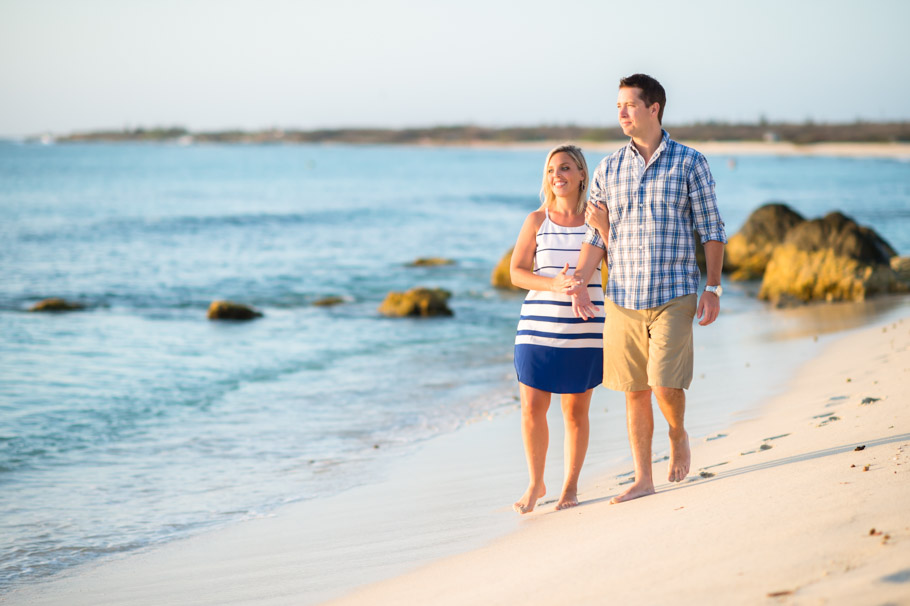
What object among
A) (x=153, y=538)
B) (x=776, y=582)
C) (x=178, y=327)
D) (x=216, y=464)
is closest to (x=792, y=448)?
(x=776, y=582)

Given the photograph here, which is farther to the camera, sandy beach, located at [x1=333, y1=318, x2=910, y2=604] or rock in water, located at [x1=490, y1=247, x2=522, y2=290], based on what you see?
rock in water, located at [x1=490, y1=247, x2=522, y2=290]

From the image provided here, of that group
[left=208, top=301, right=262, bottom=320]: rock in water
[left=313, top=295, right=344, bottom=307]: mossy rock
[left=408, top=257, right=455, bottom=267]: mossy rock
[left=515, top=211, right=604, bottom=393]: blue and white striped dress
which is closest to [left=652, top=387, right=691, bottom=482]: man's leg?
[left=515, top=211, right=604, bottom=393]: blue and white striped dress

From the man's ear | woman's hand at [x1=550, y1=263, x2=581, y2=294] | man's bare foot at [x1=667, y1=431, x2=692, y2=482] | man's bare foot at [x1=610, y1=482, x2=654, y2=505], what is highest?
the man's ear

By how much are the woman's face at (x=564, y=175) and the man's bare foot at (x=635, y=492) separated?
62.8 inches

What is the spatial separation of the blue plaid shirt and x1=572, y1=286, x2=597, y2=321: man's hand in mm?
158

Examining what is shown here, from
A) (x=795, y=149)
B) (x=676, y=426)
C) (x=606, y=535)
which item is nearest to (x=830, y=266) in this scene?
(x=676, y=426)

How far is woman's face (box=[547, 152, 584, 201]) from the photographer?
14.2 ft

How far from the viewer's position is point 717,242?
4.07 m

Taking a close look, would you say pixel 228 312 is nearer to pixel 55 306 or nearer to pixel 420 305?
pixel 420 305

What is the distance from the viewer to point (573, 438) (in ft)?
15.0

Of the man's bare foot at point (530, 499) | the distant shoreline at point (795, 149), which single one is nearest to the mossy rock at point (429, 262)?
the man's bare foot at point (530, 499)

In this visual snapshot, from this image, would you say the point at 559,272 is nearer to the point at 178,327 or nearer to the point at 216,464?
the point at 216,464

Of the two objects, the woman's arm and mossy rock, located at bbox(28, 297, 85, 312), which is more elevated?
the woman's arm

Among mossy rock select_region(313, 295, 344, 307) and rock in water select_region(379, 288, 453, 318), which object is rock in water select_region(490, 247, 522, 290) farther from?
mossy rock select_region(313, 295, 344, 307)
